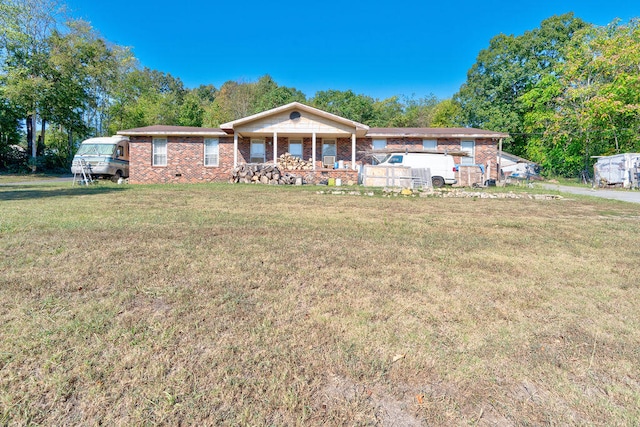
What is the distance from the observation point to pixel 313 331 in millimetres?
2186

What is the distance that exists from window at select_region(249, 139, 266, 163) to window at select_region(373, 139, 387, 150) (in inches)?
257

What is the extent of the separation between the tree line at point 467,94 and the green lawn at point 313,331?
86.2ft

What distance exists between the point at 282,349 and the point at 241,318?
0.50 metres

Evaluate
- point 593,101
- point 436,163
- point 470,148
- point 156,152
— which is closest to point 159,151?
point 156,152

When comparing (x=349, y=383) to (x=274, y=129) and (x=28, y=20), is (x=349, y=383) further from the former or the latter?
(x=28, y=20)

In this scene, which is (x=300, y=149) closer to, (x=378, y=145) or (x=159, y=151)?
(x=378, y=145)

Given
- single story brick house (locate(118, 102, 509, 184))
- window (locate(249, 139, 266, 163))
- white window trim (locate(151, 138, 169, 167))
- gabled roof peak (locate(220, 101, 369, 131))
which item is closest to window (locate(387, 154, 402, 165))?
single story brick house (locate(118, 102, 509, 184))

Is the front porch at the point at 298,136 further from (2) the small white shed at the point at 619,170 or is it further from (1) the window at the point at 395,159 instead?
(2) the small white shed at the point at 619,170

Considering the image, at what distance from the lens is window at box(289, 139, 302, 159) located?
1950 cm

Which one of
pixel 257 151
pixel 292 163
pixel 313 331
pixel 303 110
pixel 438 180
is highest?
pixel 303 110

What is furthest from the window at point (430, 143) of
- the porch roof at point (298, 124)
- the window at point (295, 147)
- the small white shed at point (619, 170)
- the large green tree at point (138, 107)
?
the large green tree at point (138, 107)

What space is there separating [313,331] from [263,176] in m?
14.7

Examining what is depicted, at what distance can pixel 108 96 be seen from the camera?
3325cm

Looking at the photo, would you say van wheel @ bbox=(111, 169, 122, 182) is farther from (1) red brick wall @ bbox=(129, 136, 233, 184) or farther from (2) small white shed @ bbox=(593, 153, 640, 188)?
(2) small white shed @ bbox=(593, 153, 640, 188)
